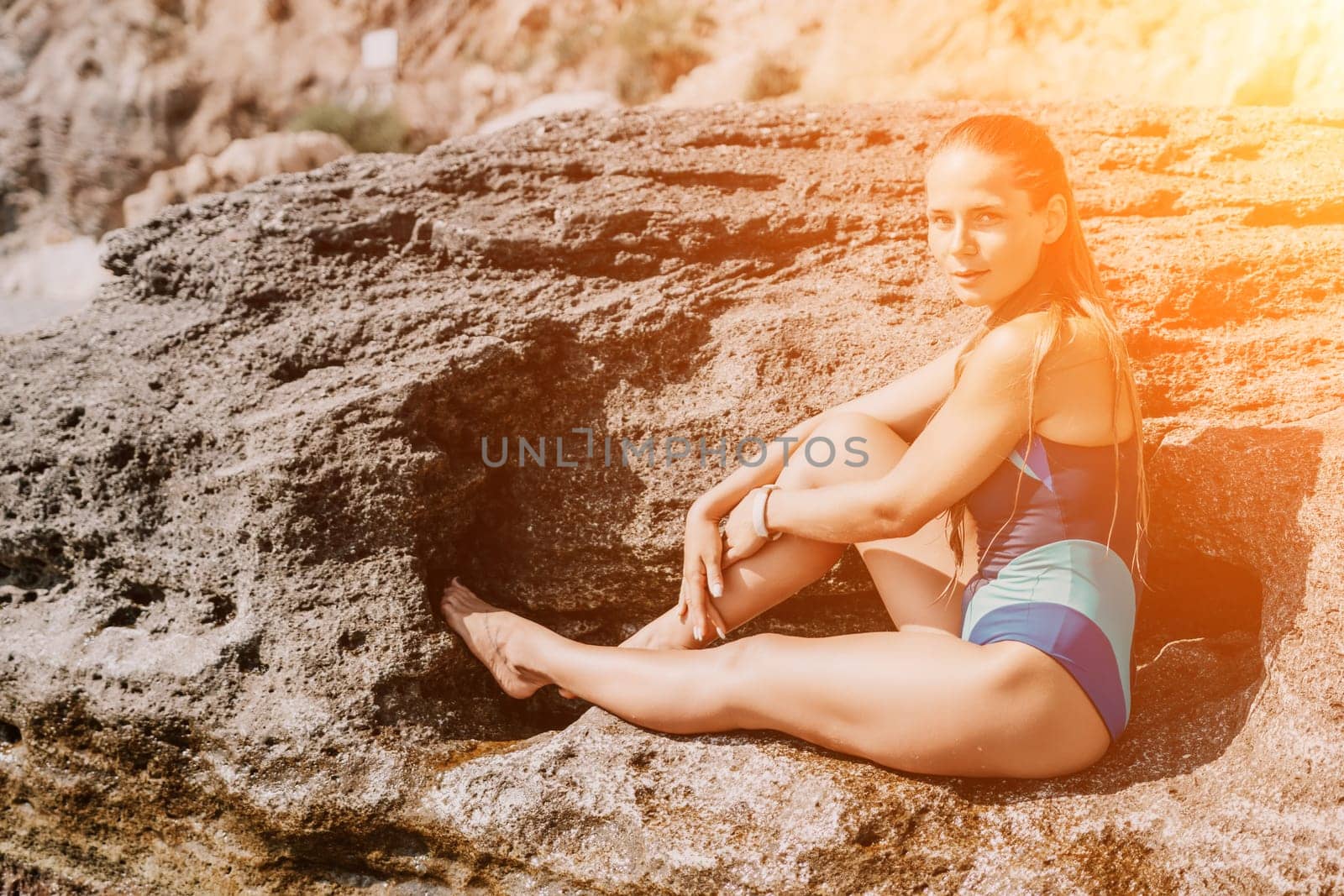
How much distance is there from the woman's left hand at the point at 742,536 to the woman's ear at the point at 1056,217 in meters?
0.71

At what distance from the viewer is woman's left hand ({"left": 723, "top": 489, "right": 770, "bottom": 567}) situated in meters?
1.94

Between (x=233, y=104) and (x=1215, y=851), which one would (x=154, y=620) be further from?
(x=233, y=104)

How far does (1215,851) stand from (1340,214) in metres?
1.71

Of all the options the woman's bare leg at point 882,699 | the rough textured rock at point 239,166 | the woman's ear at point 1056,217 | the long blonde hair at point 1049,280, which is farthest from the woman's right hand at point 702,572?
the rough textured rock at point 239,166

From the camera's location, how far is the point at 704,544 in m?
1.96

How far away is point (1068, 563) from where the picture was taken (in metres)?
1.70

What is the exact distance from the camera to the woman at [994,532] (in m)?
1.62

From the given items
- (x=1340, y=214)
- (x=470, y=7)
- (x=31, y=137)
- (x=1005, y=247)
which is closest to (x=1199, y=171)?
(x=1340, y=214)

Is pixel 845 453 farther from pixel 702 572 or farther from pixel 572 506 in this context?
pixel 572 506

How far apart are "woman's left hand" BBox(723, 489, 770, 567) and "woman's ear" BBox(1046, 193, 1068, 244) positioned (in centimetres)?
71

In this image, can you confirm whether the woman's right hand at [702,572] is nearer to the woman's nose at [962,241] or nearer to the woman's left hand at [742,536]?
the woman's left hand at [742,536]

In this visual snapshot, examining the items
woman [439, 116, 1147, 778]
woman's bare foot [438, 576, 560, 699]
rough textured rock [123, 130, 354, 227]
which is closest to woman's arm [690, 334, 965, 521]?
woman [439, 116, 1147, 778]

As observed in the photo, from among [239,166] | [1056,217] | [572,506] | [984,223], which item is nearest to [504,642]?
[572,506]

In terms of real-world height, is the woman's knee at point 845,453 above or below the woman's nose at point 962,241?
below
